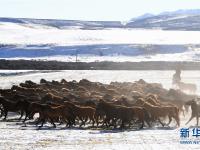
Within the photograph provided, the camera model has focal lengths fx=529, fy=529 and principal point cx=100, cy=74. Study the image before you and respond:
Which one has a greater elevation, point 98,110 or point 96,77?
point 98,110

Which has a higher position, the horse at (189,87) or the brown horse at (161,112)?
the brown horse at (161,112)

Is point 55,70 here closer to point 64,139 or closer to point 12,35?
point 64,139

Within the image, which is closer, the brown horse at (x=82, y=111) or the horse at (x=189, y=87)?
the brown horse at (x=82, y=111)

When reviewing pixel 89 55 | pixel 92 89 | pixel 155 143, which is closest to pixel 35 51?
pixel 89 55

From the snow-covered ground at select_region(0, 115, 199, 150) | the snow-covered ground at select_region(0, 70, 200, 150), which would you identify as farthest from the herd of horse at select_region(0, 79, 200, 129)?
the snow-covered ground at select_region(0, 115, 199, 150)

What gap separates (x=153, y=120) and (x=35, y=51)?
2417 inches

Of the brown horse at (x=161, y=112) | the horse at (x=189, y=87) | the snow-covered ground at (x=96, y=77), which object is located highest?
the brown horse at (x=161, y=112)

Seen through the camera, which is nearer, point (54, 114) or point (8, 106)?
point (54, 114)

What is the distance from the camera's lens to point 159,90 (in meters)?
24.2

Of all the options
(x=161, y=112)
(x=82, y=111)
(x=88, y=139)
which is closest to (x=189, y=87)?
(x=161, y=112)

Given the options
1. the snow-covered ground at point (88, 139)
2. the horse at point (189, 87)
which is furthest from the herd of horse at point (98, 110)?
the horse at point (189, 87)

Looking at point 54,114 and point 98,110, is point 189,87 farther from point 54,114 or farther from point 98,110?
point 54,114

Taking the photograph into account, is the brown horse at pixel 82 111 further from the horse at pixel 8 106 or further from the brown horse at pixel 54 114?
the horse at pixel 8 106

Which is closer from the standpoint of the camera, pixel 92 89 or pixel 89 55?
pixel 92 89
